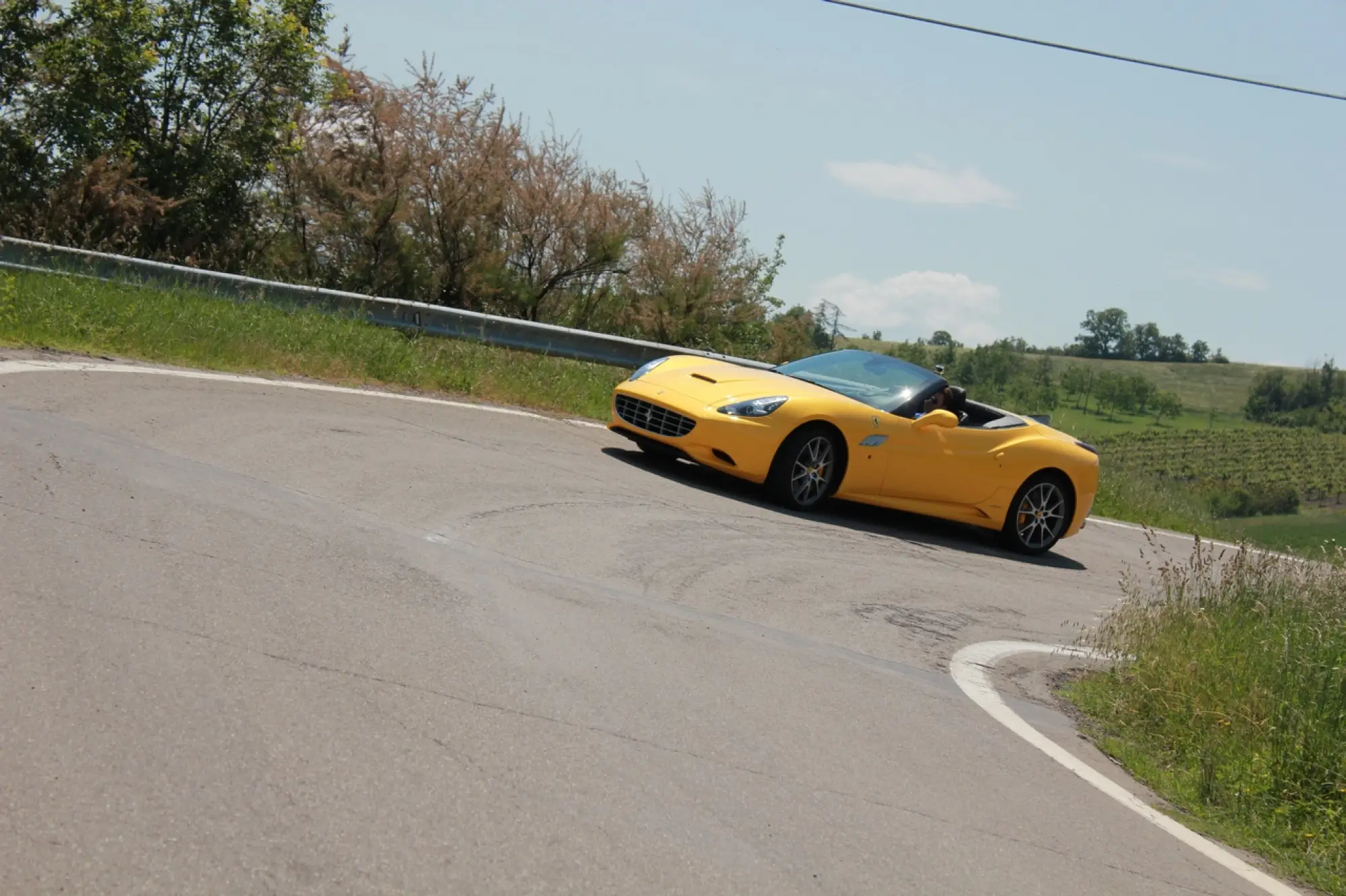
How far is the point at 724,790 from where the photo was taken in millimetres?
4613

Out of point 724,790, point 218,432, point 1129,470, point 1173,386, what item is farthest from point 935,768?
point 1173,386

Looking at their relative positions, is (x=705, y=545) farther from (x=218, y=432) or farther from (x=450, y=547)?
(x=218, y=432)

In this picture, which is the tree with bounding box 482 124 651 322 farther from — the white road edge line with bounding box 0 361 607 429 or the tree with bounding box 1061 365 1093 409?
the tree with bounding box 1061 365 1093 409

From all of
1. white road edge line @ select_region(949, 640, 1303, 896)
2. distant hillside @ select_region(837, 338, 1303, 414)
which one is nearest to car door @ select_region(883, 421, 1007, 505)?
white road edge line @ select_region(949, 640, 1303, 896)

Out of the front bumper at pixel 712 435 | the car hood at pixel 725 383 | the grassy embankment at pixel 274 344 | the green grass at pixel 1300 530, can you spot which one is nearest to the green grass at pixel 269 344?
the grassy embankment at pixel 274 344

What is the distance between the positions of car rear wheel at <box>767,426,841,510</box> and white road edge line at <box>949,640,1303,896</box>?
2.88m

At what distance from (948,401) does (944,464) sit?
617 millimetres

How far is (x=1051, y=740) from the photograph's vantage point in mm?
6484

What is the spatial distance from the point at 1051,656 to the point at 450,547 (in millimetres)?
3539

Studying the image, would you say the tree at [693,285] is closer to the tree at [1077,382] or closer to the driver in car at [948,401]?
the driver in car at [948,401]

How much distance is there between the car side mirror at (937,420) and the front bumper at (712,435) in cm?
141

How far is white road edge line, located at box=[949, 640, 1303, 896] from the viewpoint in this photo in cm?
523

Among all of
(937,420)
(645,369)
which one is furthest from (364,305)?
(937,420)

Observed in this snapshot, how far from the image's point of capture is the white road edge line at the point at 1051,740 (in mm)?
5234
